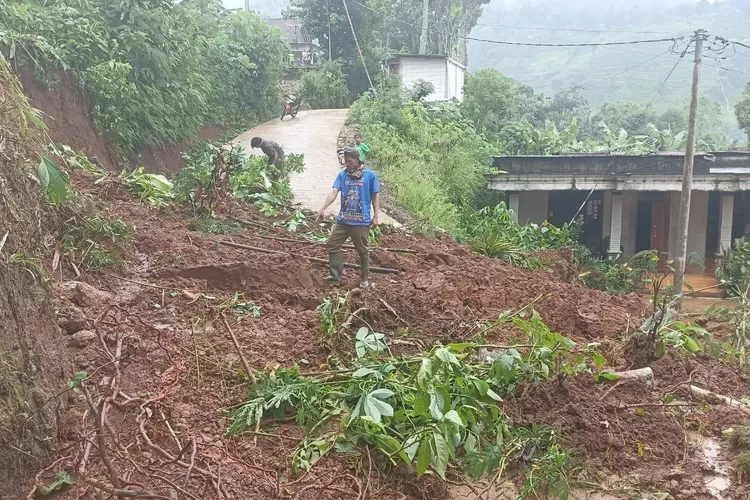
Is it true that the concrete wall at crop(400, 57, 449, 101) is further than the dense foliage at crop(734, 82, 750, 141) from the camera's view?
Yes

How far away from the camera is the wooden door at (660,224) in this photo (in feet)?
71.5

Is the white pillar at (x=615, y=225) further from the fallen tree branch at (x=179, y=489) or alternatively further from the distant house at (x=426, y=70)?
the fallen tree branch at (x=179, y=489)

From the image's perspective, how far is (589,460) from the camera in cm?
399

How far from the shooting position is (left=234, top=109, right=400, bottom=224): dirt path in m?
12.6

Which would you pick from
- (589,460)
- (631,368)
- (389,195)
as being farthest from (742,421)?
(389,195)

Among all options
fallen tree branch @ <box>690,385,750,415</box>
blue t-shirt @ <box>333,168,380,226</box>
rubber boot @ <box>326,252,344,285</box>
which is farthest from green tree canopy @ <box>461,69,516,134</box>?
fallen tree branch @ <box>690,385,750,415</box>

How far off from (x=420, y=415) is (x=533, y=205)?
740 inches

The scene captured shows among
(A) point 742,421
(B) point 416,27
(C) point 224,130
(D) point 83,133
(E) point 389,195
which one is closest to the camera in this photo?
(A) point 742,421

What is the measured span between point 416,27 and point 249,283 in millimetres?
32343

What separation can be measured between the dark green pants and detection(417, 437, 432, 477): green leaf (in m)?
3.56

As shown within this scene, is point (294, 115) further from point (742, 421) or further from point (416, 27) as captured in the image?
point (742, 421)

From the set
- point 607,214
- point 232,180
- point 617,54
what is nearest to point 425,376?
point 232,180

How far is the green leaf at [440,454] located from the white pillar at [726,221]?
1880 cm

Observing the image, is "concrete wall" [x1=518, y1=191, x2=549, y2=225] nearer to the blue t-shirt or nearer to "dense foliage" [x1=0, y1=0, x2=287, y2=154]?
"dense foliage" [x1=0, y1=0, x2=287, y2=154]
